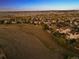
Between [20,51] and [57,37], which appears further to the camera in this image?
[57,37]

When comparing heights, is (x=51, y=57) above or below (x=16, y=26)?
below

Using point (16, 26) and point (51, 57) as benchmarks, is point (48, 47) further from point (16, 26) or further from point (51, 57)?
point (16, 26)

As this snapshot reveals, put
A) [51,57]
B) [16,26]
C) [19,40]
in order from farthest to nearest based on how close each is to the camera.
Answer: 1. [16,26]
2. [19,40]
3. [51,57]

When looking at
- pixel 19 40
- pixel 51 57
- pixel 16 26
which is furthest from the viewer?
pixel 16 26

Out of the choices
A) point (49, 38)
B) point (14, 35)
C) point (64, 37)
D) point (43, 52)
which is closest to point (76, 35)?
point (64, 37)

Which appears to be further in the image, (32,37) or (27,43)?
(32,37)

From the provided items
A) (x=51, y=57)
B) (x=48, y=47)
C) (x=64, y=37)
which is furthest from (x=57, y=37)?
(x=51, y=57)

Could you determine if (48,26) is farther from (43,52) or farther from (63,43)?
(43,52)
